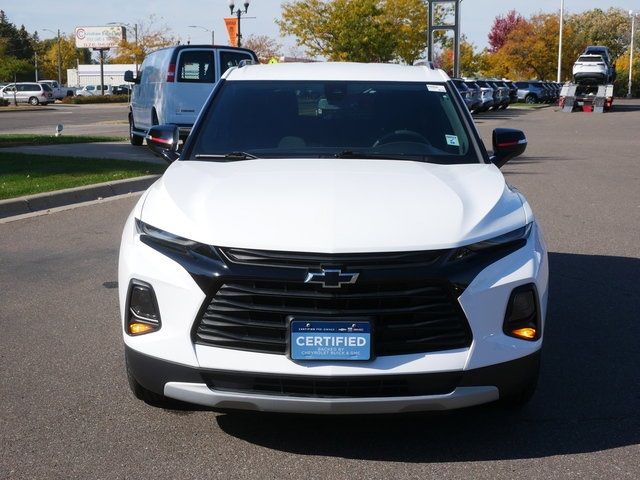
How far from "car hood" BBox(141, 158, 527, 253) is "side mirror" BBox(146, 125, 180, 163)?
101 cm

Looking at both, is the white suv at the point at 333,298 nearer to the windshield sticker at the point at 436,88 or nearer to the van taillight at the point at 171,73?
the windshield sticker at the point at 436,88

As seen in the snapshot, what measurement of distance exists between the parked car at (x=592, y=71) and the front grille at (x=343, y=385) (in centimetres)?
5119

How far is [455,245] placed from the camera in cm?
386

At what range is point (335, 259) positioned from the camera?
376 cm

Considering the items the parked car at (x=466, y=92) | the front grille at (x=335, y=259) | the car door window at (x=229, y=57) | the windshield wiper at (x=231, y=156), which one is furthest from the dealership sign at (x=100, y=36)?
the front grille at (x=335, y=259)

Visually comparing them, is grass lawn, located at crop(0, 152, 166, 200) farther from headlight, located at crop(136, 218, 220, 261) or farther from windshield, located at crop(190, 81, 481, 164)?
headlight, located at crop(136, 218, 220, 261)

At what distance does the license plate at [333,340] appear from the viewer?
3734 mm

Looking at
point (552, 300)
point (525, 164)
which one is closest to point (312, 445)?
point (552, 300)

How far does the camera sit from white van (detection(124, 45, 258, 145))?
61.5 feet

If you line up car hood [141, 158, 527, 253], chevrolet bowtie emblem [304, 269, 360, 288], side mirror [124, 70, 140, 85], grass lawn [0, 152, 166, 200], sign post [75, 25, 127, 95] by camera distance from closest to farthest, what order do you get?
chevrolet bowtie emblem [304, 269, 360, 288], car hood [141, 158, 527, 253], grass lawn [0, 152, 166, 200], side mirror [124, 70, 140, 85], sign post [75, 25, 127, 95]

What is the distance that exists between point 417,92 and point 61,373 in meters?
2.70

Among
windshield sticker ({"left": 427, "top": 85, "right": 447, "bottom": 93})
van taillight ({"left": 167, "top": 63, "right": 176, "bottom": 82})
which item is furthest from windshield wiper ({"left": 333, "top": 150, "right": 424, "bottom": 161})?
van taillight ({"left": 167, "top": 63, "right": 176, "bottom": 82})

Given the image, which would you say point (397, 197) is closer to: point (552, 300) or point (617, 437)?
point (617, 437)

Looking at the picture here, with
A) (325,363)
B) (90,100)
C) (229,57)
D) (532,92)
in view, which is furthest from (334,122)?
(532,92)
